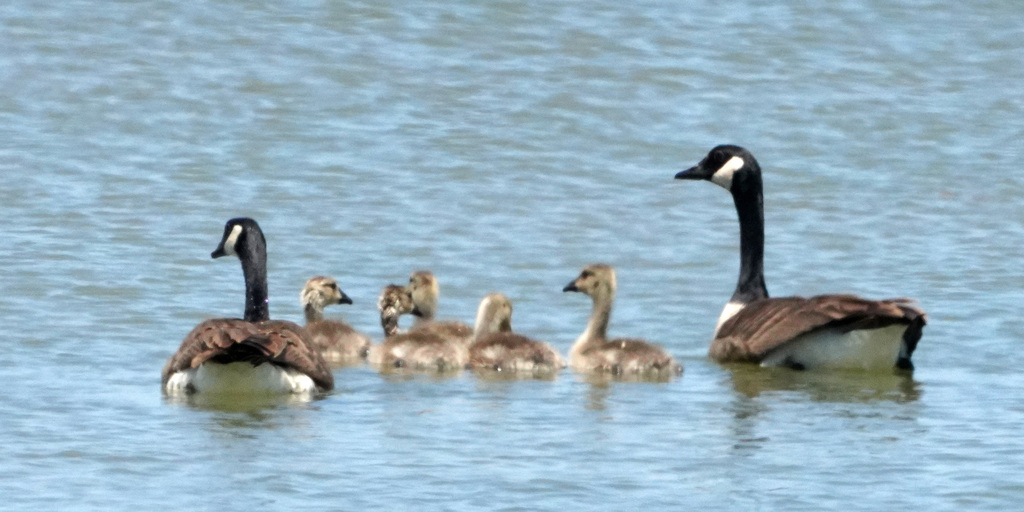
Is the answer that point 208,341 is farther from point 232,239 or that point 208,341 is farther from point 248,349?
point 232,239

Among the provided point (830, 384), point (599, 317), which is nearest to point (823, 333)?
point (830, 384)

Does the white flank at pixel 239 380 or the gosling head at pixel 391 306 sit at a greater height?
the gosling head at pixel 391 306

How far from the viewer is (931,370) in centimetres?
1363

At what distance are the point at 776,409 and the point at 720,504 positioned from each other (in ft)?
8.36

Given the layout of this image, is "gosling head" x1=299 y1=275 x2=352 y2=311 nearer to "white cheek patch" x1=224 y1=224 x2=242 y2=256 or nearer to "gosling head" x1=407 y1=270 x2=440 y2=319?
"gosling head" x1=407 y1=270 x2=440 y2=319

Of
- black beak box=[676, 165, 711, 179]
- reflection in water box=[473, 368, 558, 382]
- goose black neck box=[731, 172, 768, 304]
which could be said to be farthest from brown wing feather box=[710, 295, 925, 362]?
black beak box=[676, 165, 711, 179]

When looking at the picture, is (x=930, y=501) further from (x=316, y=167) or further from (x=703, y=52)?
(x=703, y=52)

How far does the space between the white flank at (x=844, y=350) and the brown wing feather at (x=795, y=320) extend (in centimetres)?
8

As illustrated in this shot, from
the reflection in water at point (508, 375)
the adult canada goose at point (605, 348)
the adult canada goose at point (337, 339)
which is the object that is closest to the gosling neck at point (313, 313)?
the adult canada goose at point (337, 339)

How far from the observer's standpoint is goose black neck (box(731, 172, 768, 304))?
15.2 meters

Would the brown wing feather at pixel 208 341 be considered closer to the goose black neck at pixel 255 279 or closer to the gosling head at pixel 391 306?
the goose black neck at pixel 255 279

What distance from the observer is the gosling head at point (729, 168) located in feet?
51.9

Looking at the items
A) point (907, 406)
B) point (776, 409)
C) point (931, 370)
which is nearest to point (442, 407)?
point (776, 409)

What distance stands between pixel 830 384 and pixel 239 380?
365 centimetres
